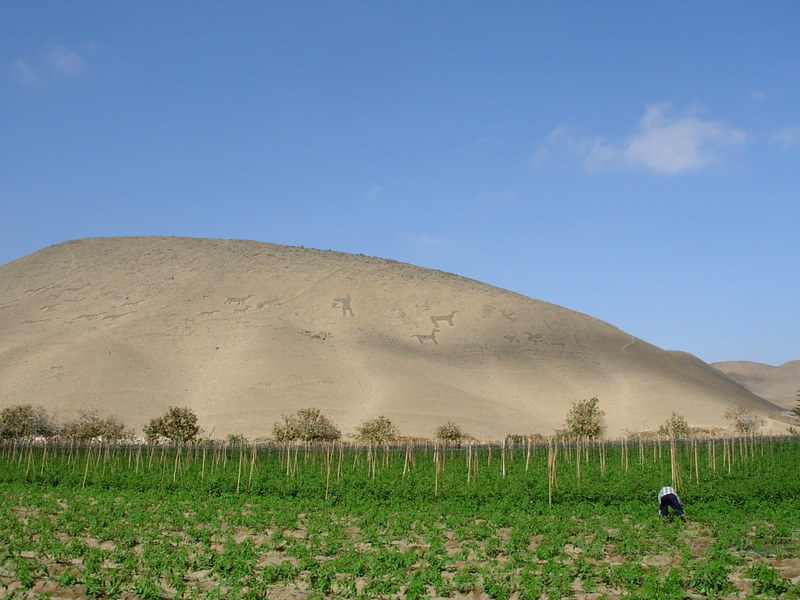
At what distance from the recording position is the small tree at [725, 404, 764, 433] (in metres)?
53.4

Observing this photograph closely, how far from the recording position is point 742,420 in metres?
54.8

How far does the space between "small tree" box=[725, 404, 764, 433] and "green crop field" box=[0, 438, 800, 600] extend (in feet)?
105

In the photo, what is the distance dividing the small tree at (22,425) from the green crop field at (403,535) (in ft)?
66.1

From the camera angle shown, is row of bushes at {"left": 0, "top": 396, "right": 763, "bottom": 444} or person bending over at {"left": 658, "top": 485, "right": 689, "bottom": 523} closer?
person bending over at {"left": 658, "top": 485, "right": 689, "bottom": 523}

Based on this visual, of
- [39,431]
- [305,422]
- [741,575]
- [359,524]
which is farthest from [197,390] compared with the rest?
[741,575]

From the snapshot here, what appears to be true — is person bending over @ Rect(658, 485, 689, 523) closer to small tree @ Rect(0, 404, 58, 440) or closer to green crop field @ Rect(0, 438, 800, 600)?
green crop field @ Rect(0, 438, 800, 600)

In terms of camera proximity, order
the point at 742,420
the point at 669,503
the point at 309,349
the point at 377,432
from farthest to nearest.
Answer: the point at 309,349, the point at 742,420, the point at 377,432, the point at 669,503

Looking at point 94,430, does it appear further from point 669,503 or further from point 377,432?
point 669,503

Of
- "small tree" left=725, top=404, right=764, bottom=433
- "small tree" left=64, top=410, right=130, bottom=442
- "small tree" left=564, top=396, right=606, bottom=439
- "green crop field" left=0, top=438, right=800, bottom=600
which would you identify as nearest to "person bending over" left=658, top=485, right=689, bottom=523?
"green crop field" left=0, top=438, right=800, bottom=600

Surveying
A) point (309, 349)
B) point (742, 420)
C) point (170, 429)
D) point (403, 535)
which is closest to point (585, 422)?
point (742, 420)

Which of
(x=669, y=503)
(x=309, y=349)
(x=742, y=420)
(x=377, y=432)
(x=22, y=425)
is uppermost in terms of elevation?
(x=309, y=349)

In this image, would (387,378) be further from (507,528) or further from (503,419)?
(507,528)

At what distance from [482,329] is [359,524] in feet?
206

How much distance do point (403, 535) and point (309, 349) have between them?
2184 inches
